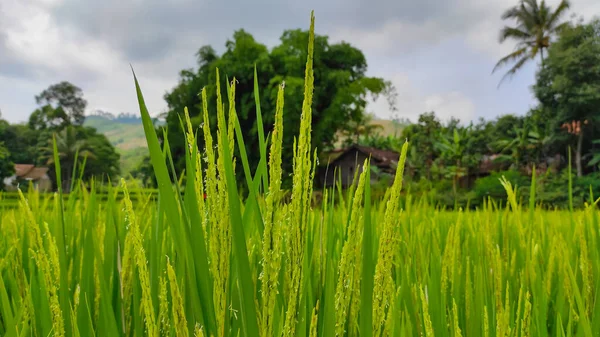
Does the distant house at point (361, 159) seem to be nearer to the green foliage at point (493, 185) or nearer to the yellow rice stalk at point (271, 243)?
the green foliage at point (493, 185)

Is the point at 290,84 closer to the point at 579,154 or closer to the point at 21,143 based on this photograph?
the point at 579,154

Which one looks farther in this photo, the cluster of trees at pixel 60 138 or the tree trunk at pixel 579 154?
the cluster of trees at pixel 60 138

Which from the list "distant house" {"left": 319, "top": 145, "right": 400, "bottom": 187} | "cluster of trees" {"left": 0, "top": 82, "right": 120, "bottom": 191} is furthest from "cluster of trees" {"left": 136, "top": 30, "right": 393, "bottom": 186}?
"cluster of trees" {"left": 0, "top": 82, "right": 120, "bottom": 191}

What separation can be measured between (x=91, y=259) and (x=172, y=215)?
0.41m

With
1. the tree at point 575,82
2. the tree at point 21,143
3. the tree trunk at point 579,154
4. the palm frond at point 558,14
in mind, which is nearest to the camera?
the tree at point 575,82

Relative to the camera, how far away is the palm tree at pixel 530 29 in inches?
1375

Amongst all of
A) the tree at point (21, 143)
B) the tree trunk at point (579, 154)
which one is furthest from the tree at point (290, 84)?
the tree at point (21, 143)

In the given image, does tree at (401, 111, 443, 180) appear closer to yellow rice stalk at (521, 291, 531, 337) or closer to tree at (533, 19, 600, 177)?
tree at (533, 19, 600, 177)

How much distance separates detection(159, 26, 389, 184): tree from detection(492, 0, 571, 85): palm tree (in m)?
14.3

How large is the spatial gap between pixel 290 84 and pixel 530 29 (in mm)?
23603

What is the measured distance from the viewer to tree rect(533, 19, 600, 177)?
81.3 ft

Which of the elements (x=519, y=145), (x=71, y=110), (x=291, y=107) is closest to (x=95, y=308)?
(x=291, y=107)

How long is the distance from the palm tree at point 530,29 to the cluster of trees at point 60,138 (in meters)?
44.0

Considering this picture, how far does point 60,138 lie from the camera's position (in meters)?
54.9
